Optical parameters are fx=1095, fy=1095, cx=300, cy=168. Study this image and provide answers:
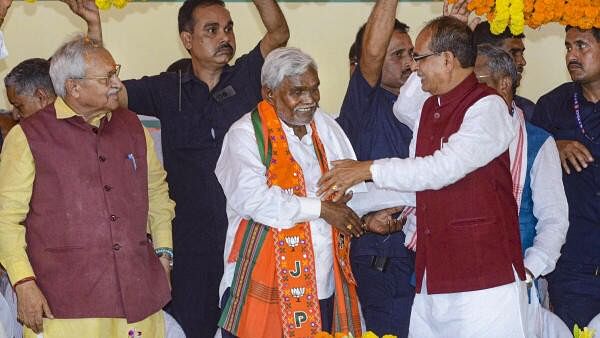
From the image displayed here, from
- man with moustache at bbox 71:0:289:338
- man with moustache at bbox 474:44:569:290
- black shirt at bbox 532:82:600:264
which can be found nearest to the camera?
man with moustache at bbox 474:44:569:290

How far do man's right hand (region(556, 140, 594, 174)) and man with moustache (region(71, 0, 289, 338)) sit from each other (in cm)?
157

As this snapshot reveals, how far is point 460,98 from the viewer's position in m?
4.58

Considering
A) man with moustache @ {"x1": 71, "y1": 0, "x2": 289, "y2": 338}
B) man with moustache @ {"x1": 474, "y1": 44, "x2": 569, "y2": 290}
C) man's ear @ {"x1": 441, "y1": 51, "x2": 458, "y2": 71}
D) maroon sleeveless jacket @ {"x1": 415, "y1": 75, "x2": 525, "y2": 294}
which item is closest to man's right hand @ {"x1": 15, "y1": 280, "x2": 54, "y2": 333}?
man with moustache @ {"x1": 71, "y1": 0, "x2": 289, "y2": 338}

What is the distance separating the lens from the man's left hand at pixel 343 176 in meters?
4.64

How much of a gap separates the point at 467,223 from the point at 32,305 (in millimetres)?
1814

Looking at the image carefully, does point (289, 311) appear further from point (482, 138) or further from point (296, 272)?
point (482, 138)

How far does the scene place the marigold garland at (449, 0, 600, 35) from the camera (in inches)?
201

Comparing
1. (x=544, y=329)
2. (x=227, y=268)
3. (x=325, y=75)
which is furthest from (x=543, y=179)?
(x=325, y=75)

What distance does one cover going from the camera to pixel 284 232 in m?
4.87

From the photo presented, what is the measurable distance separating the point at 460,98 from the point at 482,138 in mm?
227

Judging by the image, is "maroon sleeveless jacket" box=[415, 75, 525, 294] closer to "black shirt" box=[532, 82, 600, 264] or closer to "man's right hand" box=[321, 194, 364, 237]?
"man's right hand" box=[321, 194, 364, 237]

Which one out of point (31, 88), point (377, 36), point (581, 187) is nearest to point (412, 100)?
point (377, 36)

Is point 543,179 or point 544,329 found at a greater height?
point 543,179

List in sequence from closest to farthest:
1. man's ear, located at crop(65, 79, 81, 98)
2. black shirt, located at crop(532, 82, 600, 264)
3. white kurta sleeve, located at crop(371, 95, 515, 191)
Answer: white kurta sleeve, located at crop(371, 95, 515, 191)
man's ear, located at crop(65, 79, 81, 98)
black shirt, located at crop(532, 82, 600, 264)
